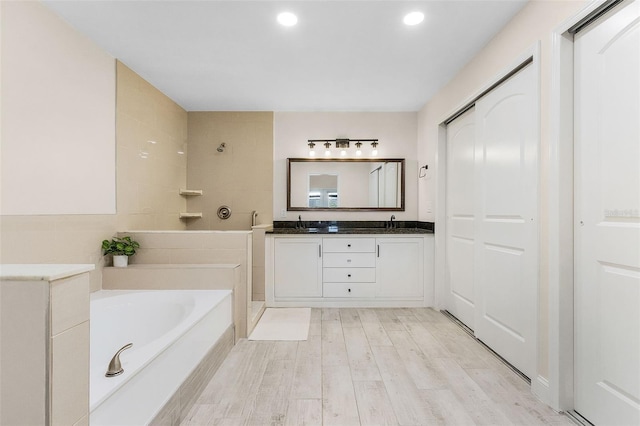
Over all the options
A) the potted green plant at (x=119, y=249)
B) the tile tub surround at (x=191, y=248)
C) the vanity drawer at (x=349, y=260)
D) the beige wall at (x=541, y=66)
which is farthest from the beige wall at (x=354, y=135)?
the potted green plant at (x=119, y=249)

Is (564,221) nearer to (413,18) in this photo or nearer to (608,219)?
(608,219)

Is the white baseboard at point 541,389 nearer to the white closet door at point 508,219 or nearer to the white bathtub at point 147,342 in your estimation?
the white closet door at point 508,219

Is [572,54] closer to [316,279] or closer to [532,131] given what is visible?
[532,131]

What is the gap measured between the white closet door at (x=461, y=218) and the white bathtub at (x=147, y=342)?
2.08m

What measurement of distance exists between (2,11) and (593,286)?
3.34 m

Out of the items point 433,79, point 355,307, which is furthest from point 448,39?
point 355,307

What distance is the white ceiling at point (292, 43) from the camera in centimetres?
212

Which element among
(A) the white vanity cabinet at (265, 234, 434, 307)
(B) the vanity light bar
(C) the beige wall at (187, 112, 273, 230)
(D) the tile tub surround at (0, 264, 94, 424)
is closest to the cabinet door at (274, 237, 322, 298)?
(A) the white vanity cabinet at (265, 234, 434, 307)

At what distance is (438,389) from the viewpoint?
197 centimetres

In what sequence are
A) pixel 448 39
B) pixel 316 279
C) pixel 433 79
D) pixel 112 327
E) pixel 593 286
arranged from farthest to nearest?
pixel 316 279 → pixel 433 79 → pixel 448 39 → pixel 112 327 → pixel 593 286

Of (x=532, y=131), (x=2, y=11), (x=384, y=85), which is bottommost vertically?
(x=532, y=131)

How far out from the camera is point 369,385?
79.6 inches

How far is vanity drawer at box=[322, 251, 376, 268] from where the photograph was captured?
3732 millimetres

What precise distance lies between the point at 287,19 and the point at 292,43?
30 cm
